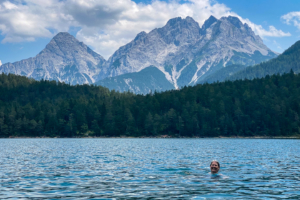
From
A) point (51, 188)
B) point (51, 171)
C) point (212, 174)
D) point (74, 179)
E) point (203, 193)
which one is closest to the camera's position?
point (203, 193)

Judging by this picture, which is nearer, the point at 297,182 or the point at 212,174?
the point at 297,182

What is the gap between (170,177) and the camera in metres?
Answer: 35.1

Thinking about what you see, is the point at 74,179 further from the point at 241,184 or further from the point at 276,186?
the point at 276,186

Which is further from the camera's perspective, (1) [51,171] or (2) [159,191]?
(1) [51,171]

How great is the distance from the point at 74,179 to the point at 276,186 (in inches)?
802

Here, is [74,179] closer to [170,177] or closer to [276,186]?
[170,177]

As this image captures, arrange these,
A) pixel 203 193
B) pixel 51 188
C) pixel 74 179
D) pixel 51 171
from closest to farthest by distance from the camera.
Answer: pixel 203 193 < pixel 51 188 < pixel 74 179 < pixel 51 171

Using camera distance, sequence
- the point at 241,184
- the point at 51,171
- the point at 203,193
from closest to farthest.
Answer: the point at 203,193 < the point at 241,184 < the point at 51,171

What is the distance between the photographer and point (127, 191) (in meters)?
27.0

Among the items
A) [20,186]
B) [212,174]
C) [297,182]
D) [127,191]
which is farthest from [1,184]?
[297,182]

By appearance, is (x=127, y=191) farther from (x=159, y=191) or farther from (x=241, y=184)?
(x=241, y=184)

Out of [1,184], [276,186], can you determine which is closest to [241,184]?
[276,186]

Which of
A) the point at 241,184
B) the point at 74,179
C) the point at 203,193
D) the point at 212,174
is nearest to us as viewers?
the point at 203,193

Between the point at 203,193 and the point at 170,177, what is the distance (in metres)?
9.19
